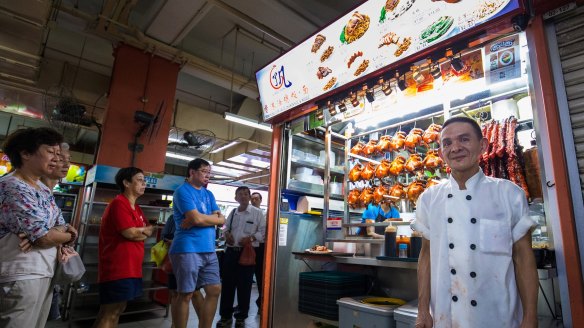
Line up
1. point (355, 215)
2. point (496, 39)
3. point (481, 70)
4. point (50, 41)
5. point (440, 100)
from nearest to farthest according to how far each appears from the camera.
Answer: point (496, 39)
point (481, 70)
point (440, 100)
point (355, 215)
point (50, 41)

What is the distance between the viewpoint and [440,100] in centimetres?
340

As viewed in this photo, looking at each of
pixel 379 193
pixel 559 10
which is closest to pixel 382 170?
pixel 379 193

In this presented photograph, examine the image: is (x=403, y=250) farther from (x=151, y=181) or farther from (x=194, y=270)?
(x=151, y=181)

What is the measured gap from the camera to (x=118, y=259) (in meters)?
3.04

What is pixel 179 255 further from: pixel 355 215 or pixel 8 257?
pixel 355 215

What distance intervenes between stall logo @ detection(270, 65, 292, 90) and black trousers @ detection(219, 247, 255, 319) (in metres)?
2.73

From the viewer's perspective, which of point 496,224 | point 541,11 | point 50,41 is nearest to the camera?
point 496,224

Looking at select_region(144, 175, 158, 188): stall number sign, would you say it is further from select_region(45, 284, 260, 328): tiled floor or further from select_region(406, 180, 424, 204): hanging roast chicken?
select_region(406, 180, 424, 204): hanging roast chicken

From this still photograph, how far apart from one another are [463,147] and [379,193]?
7.69 ft

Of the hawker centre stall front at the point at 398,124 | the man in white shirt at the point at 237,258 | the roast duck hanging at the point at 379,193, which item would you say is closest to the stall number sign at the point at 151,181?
the man in white shirt at the point at 237,258

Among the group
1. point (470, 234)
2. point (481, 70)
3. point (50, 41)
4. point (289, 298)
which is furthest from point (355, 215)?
point (50, 41)

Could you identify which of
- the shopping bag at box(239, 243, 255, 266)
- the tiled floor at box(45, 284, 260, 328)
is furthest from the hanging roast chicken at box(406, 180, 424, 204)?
the tiled floor at box(45, 284, 260, 328)

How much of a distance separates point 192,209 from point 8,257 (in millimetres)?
1541

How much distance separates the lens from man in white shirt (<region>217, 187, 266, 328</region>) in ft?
15.4
